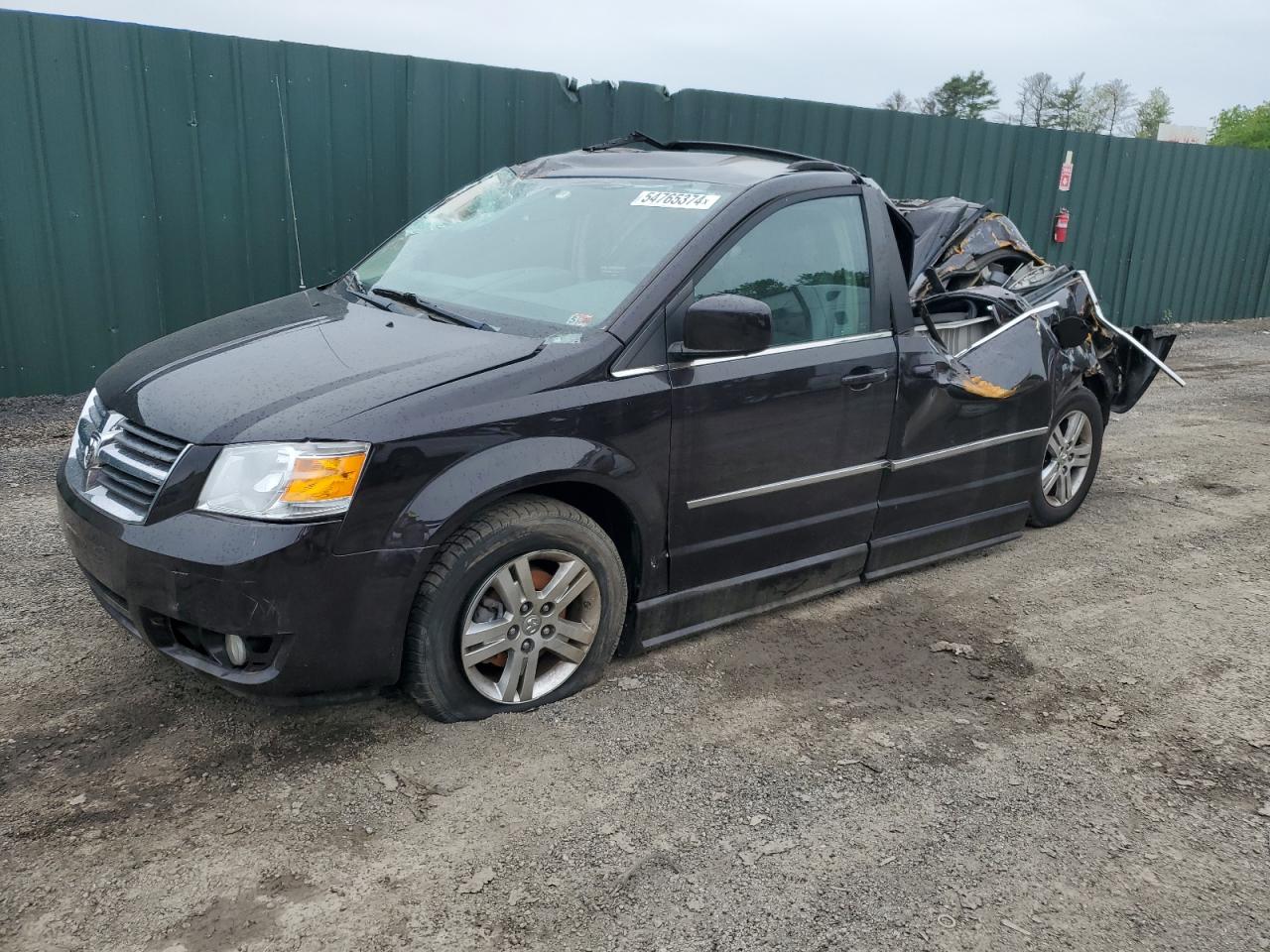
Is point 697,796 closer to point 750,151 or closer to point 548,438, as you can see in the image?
point 548,438

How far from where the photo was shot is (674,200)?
3777 mm

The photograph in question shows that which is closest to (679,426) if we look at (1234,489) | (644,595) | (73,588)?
(644,595)

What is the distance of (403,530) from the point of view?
2.88 metres

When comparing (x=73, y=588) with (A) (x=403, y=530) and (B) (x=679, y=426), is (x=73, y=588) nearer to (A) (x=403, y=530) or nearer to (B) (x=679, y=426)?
(A) (x=403, y=530)

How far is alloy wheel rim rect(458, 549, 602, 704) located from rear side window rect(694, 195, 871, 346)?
1.09 meters

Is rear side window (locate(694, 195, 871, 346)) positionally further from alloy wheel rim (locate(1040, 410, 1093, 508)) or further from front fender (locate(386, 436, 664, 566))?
alloy wheel rim (locate(1040, 410, 1093, 508))

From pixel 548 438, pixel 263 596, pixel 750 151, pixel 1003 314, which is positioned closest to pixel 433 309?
pixel 548 438

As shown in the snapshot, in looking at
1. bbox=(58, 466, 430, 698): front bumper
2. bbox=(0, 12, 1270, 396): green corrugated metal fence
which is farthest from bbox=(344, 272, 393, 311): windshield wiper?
bbox=(0, 12, 1270, 396): green corrugated metal fence

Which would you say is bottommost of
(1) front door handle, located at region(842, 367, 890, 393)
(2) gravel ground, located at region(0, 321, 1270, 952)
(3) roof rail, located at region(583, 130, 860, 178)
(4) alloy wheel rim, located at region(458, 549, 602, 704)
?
(2) gravel ground, located at region(0, 321, 1270, 952)

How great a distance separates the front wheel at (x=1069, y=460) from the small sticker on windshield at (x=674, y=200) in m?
2.42

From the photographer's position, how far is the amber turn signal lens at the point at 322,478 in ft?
9.09

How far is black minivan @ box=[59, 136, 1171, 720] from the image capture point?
282cm

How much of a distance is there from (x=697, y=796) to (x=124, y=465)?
6.44ft

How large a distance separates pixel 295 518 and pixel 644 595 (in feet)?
4.23
